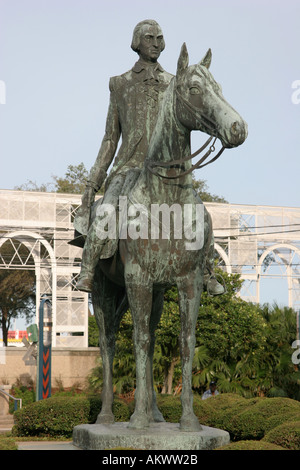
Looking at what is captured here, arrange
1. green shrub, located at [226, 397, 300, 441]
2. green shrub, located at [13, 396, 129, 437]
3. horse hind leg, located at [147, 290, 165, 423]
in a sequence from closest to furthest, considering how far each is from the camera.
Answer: horse hind leg, located at [147, 290, 165, 423] < green shrub, located at [226, 397, 300, 441] < green shrub, located at [13, 396, 129, 437]

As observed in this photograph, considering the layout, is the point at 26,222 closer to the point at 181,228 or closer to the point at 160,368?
the point at 160,368

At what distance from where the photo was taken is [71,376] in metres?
30.9

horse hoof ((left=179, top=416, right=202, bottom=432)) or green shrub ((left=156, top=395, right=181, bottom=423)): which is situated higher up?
horse hoof ((left=179, top=416, right=202, bottom=432))

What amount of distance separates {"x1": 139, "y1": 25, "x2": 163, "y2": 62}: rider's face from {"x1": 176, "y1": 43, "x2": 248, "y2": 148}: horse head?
4.15 ft

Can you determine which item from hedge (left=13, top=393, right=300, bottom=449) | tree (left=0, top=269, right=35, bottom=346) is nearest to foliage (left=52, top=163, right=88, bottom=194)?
tree (left=0, top=269, right=35, bottom=346)

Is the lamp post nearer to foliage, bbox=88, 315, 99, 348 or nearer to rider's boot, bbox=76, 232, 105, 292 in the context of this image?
rider's boot, bbox=76, 232, 105, 292

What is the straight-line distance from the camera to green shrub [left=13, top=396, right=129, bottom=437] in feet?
31.9

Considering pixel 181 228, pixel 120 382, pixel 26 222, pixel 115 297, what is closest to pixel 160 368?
pixel 120 382

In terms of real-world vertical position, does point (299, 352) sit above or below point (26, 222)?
below

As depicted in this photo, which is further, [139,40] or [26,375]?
[26,375]

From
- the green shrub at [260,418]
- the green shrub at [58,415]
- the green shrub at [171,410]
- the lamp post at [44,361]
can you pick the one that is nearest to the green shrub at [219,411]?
the green shrub at [260,418]

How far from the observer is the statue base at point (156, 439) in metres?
5.95
